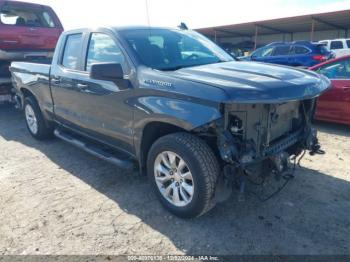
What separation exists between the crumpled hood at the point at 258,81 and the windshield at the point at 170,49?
0.33m

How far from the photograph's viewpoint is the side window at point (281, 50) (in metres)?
15.0

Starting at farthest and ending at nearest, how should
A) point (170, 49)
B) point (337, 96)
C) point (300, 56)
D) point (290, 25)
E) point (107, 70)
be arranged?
point (290, 25) → point (300, 56) → point (337, 96) → point (170, 49) → point (107, 70)

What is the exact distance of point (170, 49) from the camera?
3811 millimetres

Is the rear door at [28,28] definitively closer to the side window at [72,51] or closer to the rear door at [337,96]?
the side window at [72,51]

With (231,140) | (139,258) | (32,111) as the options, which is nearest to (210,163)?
(231,140)

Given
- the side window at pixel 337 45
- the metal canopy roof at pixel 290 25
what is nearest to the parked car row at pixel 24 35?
the side window at pixel 337 45

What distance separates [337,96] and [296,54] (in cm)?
955

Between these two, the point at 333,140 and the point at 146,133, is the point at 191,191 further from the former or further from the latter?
the point at 333,140

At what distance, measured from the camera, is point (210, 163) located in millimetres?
2898

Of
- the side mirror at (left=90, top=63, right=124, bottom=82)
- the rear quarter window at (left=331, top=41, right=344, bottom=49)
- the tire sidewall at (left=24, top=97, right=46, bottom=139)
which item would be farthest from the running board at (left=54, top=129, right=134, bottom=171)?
the rear quarter window at (left=331, top=41, right=344, bottom=49)

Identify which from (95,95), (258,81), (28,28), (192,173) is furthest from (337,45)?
(192,173)

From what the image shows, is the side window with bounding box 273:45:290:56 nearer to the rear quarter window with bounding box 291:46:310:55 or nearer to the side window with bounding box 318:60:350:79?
the rear quarter window with bounding box 291:46:310:55

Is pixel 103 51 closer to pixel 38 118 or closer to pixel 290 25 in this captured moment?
pixel 38 118

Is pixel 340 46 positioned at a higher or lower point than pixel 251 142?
lower
